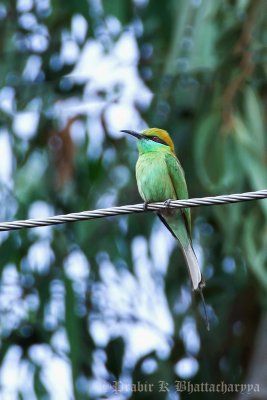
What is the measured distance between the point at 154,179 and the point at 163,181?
0.04 metres

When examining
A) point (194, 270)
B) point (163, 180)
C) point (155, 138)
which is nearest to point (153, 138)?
point (155, 138)

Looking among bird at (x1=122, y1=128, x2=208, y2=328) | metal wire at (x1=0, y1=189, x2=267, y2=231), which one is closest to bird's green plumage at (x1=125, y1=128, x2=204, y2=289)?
bird at (x1=122, y1=128, x2=208, y2=328)

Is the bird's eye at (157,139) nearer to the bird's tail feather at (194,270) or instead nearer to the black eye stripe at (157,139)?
the black eye stripe at (157,139)

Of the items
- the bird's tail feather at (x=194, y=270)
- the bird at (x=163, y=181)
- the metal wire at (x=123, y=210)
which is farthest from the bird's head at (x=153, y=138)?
the metal wire at (x=123, y=210)

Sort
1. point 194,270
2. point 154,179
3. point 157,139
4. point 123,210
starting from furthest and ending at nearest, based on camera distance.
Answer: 1. point 157,139
2. point 154,179
3. point 194,270
4. point 123,210

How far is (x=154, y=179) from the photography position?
137 inches

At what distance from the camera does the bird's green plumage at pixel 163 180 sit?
3.43 metres

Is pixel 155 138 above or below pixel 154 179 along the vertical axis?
above

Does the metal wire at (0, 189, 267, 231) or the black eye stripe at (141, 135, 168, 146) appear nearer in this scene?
the metal wire at (0, 189, 267, 231)

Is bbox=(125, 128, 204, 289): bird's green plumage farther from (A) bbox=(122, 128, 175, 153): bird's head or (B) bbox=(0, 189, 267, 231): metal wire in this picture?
(B) bbox=(0, 189, 267, 231): metal wire

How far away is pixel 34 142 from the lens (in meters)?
4.91

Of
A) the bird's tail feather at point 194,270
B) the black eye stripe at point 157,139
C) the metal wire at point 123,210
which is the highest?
the black eye stripe at point 157,139

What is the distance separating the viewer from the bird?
3430mm

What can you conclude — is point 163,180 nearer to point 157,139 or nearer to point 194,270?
point 157,139
